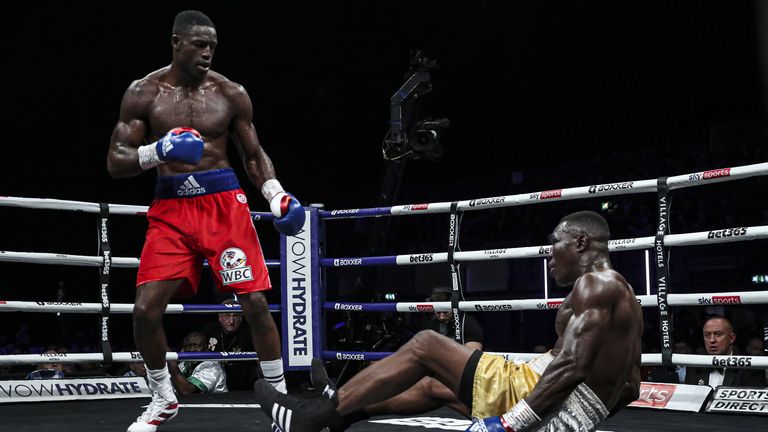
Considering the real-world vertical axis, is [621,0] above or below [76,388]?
above

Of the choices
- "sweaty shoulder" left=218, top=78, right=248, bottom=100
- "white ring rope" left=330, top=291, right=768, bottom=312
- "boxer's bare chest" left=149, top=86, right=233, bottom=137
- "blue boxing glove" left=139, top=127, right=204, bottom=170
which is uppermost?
"sweaty shoulder" left=218, top=78, right=248, bottom=100

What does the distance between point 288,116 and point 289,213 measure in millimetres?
9103

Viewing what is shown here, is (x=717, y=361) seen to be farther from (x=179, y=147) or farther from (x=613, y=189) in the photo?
(x=179, y=147)

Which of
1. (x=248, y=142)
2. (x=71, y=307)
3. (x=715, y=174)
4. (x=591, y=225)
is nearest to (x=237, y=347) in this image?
(x=71, y=307)

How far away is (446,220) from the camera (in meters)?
14.9

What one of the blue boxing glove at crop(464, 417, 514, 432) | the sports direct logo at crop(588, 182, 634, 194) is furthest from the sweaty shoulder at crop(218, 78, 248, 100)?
the blue boxing glove at crop(464, 417, 514, 432)

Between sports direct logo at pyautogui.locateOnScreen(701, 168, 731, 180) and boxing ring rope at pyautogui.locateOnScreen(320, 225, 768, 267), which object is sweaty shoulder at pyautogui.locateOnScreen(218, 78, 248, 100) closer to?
boxing ring rope at pyautogui.locateOnScreen(320, 225, 768, 267)

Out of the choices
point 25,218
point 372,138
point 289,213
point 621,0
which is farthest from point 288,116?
point 289,213

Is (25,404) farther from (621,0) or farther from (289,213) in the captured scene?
(621,0)

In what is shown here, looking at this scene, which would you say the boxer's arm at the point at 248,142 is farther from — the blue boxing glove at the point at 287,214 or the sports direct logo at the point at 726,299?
the sports direct logo at the point at 726,299

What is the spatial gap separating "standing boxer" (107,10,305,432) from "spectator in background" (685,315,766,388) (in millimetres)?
2179

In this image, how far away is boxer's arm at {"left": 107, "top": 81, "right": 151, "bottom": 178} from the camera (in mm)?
3057

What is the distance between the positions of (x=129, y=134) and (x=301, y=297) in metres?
2.01

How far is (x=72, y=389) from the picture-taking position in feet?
14.2
